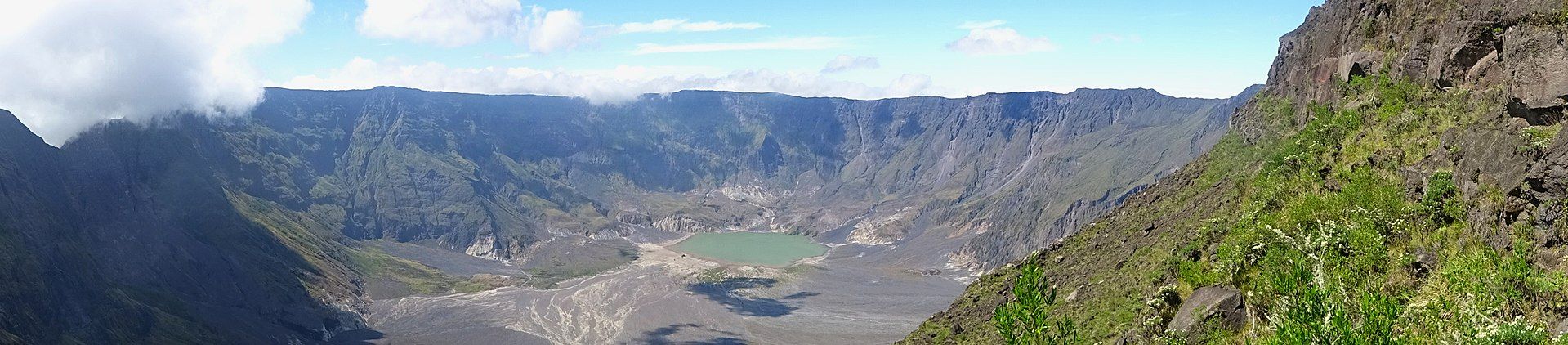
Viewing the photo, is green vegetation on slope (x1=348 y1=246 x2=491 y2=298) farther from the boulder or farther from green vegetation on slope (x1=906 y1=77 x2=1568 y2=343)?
the boulder

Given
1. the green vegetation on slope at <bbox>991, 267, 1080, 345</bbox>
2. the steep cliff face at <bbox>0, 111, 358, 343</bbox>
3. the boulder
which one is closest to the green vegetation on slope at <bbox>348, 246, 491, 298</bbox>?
the steep cliff face at <bbox>0, 111, 358, 343</bbox>

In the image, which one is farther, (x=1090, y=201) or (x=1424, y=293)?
(x=1090, y=201)

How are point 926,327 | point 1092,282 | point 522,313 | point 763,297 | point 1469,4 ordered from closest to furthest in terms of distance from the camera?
1. point 1469,4
2. point 1092,282
3. point 926,327
4. point 522,313
5. point 763,297

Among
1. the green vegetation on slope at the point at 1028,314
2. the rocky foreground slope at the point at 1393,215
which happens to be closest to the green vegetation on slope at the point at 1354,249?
the rocky foreground slope at the point at 1393,215

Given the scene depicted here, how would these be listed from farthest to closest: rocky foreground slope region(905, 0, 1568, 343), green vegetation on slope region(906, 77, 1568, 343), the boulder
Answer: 1. the boulder
2. rocky foreground slope region(905, 0, 1568, 343)
3. green vegetation on slope region(906, 77, 1568, 343)

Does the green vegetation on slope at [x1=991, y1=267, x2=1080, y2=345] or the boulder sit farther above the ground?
the green vegetation on slope at [x1=991, y1=267, x2=1080, y2=345]

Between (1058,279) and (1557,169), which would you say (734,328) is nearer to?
(1058,279)

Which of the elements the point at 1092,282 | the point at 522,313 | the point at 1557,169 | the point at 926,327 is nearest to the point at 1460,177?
the point at 1557,169
